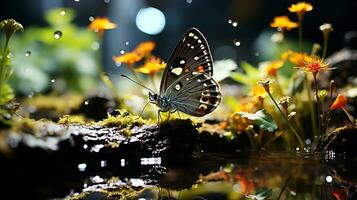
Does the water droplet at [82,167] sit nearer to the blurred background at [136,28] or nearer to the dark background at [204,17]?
the blurred background at [136,28]

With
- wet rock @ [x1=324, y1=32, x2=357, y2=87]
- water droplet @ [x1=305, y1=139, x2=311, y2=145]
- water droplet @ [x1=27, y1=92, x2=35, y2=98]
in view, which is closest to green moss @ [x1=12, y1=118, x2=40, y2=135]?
water droplet @ [x1=305, y1=139, x2=311, y2=145]

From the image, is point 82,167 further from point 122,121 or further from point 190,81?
point 190,81

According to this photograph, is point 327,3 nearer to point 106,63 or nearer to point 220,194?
point 106,63

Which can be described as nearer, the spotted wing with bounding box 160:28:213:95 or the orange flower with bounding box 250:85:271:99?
the spotted wing with bounding box 160:28:213:95

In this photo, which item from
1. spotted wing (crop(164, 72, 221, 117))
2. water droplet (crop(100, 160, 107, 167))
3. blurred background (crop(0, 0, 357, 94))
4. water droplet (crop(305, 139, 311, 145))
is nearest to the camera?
water droplet (crop(100, 160, 107, 167))

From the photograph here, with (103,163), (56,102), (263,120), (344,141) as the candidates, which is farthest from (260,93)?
(56,102)

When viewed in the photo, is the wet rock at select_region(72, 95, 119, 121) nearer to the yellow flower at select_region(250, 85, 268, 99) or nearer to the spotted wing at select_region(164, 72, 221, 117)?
the spotted wing at select_region(164, 72, 221, 117)
